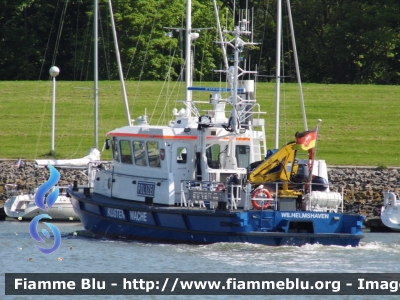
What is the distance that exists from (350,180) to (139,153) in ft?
31.6

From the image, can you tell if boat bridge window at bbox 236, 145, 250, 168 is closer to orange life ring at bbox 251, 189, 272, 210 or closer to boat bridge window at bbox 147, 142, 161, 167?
boat bridge window at bbox 147, 142, 161, 167

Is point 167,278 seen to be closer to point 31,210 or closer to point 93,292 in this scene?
point 93,292

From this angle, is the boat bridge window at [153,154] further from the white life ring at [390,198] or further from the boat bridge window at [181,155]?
the white life ring at [390,198]

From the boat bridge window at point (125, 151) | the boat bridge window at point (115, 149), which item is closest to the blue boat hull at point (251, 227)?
the boat bridge window at point (125, 151)

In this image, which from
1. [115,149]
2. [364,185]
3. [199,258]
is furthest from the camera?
[364,185]

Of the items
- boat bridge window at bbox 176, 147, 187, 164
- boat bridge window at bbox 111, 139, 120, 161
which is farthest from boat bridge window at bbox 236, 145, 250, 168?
boat bridge window at bbox 111, 139, 120, 161

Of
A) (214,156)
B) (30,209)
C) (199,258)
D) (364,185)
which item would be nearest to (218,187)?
(214,156)

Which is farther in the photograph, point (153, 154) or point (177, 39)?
point (177, 39)

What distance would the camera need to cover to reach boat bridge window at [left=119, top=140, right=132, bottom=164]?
22875 millimetres

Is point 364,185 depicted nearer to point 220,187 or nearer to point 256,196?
point 220,187

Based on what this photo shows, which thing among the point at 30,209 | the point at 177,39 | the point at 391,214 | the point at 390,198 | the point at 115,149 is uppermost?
the point at 177,39

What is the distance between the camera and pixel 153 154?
2223cm

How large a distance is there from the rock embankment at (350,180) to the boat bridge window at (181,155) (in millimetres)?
6350

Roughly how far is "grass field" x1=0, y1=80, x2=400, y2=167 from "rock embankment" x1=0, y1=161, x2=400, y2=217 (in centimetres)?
184
